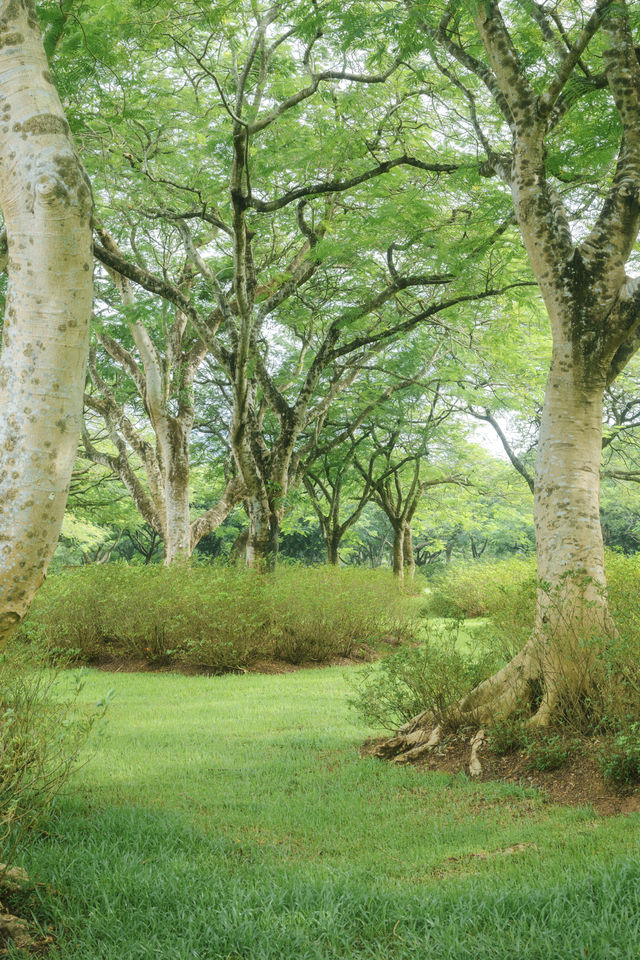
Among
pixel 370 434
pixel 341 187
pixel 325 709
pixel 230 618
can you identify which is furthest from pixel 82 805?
pixel 370 434

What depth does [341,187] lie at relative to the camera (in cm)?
838

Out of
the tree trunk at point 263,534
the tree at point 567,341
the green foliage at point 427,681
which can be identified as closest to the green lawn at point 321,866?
the green foliage at point 427,681

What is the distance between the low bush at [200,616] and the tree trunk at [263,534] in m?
0.49

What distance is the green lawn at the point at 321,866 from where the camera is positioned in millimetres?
2531

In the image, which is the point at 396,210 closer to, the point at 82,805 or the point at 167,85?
the point at 167,85

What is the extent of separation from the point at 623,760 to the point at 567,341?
304 centimetres

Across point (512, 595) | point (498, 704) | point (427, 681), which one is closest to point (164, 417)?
point (512, 595)

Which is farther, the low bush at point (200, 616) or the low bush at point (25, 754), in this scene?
the low bush at point (200, 616)

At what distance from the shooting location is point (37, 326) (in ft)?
9.03

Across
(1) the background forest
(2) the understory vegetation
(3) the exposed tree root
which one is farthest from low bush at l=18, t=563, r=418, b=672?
(3) the exposed tree root

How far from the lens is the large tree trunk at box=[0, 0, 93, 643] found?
2650 millimetres

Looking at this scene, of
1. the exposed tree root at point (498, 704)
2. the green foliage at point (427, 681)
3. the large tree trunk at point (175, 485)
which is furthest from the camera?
the large tree trunk at point (175, 485)

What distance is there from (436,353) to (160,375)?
20.2 feet

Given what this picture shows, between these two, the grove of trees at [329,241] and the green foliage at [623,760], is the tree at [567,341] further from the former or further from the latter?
the green foliage at [623,760]
